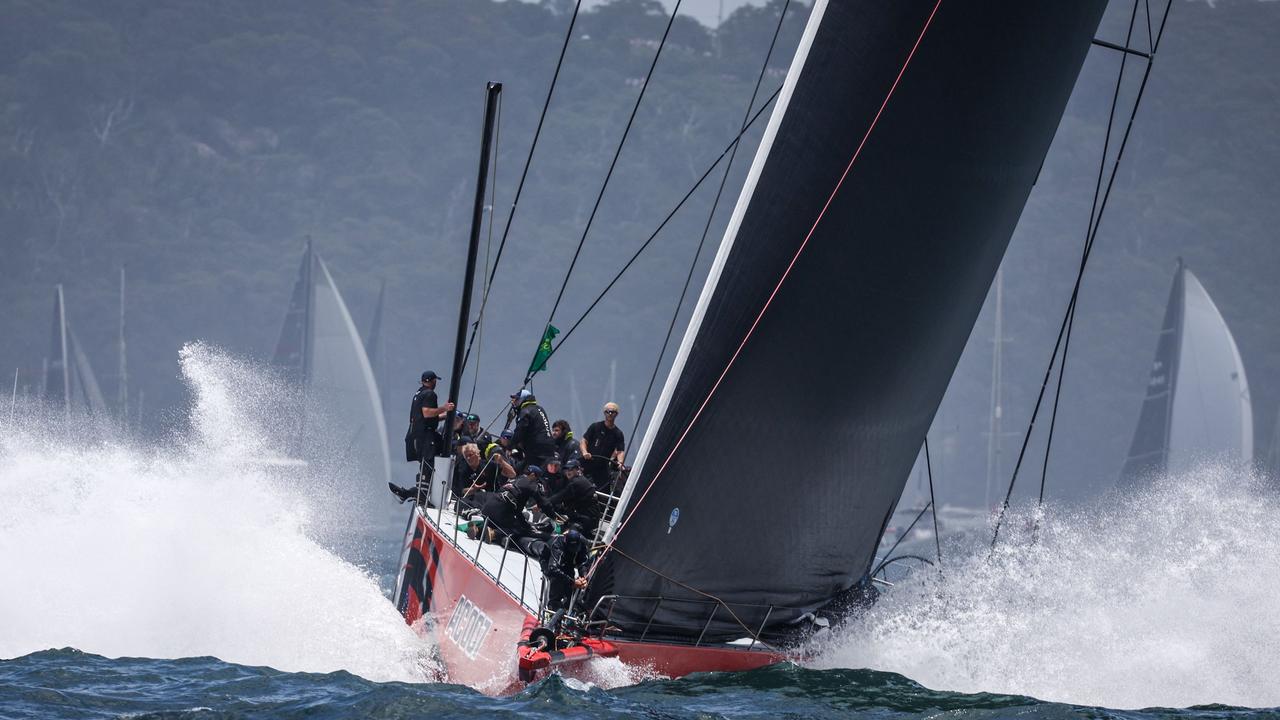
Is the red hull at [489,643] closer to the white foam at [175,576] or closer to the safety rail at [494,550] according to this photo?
the safety rail at [494,550]

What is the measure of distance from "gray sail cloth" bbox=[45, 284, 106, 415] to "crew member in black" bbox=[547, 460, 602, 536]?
38.0 m

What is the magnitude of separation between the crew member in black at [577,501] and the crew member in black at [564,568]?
125 cm

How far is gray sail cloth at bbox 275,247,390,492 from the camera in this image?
132 ft

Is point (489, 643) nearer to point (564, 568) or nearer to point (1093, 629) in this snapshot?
point (564, 568)

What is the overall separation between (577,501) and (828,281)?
91.4 inches

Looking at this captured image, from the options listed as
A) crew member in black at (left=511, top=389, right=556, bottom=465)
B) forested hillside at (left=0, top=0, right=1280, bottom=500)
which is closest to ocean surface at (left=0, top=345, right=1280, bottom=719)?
crew member in black at (left=511, top=389, right=556, bottom=465)

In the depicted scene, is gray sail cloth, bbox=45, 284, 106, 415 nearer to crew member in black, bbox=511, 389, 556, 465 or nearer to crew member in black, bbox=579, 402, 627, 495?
crew member in black, bbox=511, 389, 556, 465

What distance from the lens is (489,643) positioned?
8.19 m

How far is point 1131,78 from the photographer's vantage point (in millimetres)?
149000

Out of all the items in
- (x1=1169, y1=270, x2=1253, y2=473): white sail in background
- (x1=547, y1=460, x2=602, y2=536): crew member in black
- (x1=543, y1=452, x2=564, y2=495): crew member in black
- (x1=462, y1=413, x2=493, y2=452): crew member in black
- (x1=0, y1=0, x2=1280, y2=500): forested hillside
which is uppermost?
(x1=0, y1=0, x2=1280, y2=500): forested hillside

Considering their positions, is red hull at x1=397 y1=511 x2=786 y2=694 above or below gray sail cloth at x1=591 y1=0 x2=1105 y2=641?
below

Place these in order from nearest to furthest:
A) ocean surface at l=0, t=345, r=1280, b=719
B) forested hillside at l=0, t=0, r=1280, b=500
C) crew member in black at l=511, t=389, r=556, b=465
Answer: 1. ocean surface at l=0, t=345, r=1280, b=719
2. crew member in black at l=511, t=389, r=556, b=465
3. forested hillside at l=0, t=0, r=1280, b=500

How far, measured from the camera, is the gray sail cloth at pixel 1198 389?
3691 centimetres

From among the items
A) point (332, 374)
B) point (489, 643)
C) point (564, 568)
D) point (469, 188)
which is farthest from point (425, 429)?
point (469, 188)
